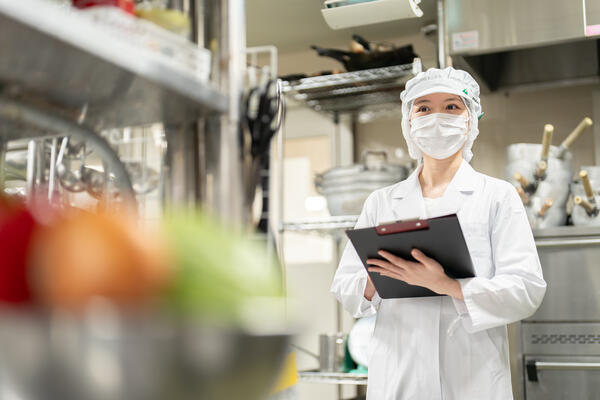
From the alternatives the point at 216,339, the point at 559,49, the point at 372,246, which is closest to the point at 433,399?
the point at 372,246

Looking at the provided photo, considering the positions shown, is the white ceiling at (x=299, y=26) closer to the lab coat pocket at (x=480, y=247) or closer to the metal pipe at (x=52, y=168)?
the lab coat pocket at (x=480, y=247)

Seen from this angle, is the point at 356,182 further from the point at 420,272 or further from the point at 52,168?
the point at 52,168

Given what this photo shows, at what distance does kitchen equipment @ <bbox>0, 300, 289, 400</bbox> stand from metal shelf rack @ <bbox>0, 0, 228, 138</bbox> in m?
0.14

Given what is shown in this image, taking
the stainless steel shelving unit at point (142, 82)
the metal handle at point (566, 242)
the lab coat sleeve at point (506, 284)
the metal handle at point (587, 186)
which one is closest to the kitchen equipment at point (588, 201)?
the metal handle at point (587, 186)

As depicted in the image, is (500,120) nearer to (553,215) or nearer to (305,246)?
(553,215)

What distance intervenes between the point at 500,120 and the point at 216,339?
3.35 metres

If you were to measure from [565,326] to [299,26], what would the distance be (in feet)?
6.60

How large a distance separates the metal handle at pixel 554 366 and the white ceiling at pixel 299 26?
5.41 feet

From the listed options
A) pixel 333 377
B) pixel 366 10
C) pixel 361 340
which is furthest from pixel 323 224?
pixel 366 10

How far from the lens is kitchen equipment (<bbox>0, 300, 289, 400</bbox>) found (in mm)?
229

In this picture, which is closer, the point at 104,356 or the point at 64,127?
the point at 104,356

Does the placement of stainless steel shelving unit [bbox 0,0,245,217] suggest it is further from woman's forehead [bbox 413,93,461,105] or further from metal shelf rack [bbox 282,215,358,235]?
metal shelf rack [bbox 282,215,358,235]

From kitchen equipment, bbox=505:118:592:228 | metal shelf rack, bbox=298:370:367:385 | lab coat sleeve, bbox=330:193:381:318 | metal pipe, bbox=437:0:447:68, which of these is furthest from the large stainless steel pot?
lab coat sleeve, bbox=330:193:381:318

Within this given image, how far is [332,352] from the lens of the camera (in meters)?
3.07
